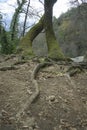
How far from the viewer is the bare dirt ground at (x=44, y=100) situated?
22.1 feet

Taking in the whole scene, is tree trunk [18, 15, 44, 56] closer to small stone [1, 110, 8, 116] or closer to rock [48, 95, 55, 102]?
rock [48, 95, 55, 102]

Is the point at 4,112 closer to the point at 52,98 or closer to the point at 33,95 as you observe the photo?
the point at 33,95

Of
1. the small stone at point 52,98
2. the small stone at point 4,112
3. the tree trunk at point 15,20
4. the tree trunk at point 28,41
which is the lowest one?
the small stone at point 4,112

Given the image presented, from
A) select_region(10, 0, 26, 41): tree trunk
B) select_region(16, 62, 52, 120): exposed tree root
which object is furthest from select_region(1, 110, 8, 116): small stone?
select_region(10, 0, 26, 41): tree trunk

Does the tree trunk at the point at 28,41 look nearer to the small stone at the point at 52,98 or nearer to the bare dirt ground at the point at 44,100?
the bare dirt ground at the point at 44,100

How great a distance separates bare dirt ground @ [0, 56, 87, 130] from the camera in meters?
6.74

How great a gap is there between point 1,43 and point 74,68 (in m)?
10.6

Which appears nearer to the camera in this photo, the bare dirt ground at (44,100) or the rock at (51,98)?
the bare dirt ground at (44,100)

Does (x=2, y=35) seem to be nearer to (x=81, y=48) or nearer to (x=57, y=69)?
(x=57, y=69)

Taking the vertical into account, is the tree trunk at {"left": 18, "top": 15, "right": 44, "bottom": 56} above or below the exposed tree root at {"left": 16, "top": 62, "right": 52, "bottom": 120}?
above

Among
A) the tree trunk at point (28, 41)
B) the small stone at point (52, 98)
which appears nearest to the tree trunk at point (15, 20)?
the tree trunk at point (28, 41)

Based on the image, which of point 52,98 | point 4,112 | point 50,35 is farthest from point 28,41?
point 4,112

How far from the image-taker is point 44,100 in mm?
7676

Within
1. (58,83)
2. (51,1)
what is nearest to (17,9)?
(51,1)
